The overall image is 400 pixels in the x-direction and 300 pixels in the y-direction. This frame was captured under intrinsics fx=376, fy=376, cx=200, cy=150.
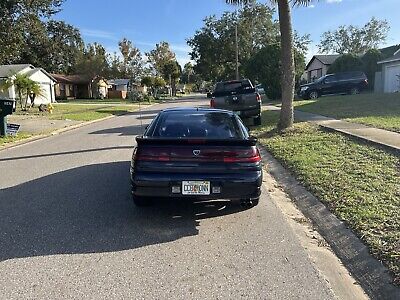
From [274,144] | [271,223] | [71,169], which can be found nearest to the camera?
[271,223]

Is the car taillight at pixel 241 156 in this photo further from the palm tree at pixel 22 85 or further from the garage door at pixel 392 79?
the garage door at pixel 392 79

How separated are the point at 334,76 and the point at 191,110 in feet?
91.0

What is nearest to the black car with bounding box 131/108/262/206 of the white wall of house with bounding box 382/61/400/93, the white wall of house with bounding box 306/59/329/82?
the white wall of house with bounding box 382/61/400/93

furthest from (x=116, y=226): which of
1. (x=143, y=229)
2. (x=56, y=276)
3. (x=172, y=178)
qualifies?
(x=56, y=276)

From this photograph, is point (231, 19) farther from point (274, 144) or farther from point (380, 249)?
point (380, 249)

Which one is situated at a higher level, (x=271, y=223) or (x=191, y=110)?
(x=191, y=110)

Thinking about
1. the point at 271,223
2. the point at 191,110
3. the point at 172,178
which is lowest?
the point at 271,223

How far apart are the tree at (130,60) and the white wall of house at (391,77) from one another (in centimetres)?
4932

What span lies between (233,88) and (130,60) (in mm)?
60526

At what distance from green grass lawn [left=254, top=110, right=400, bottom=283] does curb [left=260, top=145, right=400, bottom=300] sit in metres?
0.09

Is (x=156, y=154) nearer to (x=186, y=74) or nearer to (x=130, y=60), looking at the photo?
(x=130, y=60)

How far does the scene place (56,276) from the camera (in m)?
3.61

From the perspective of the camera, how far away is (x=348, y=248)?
4.21 metres

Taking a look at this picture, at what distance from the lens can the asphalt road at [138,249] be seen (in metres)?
3.40
